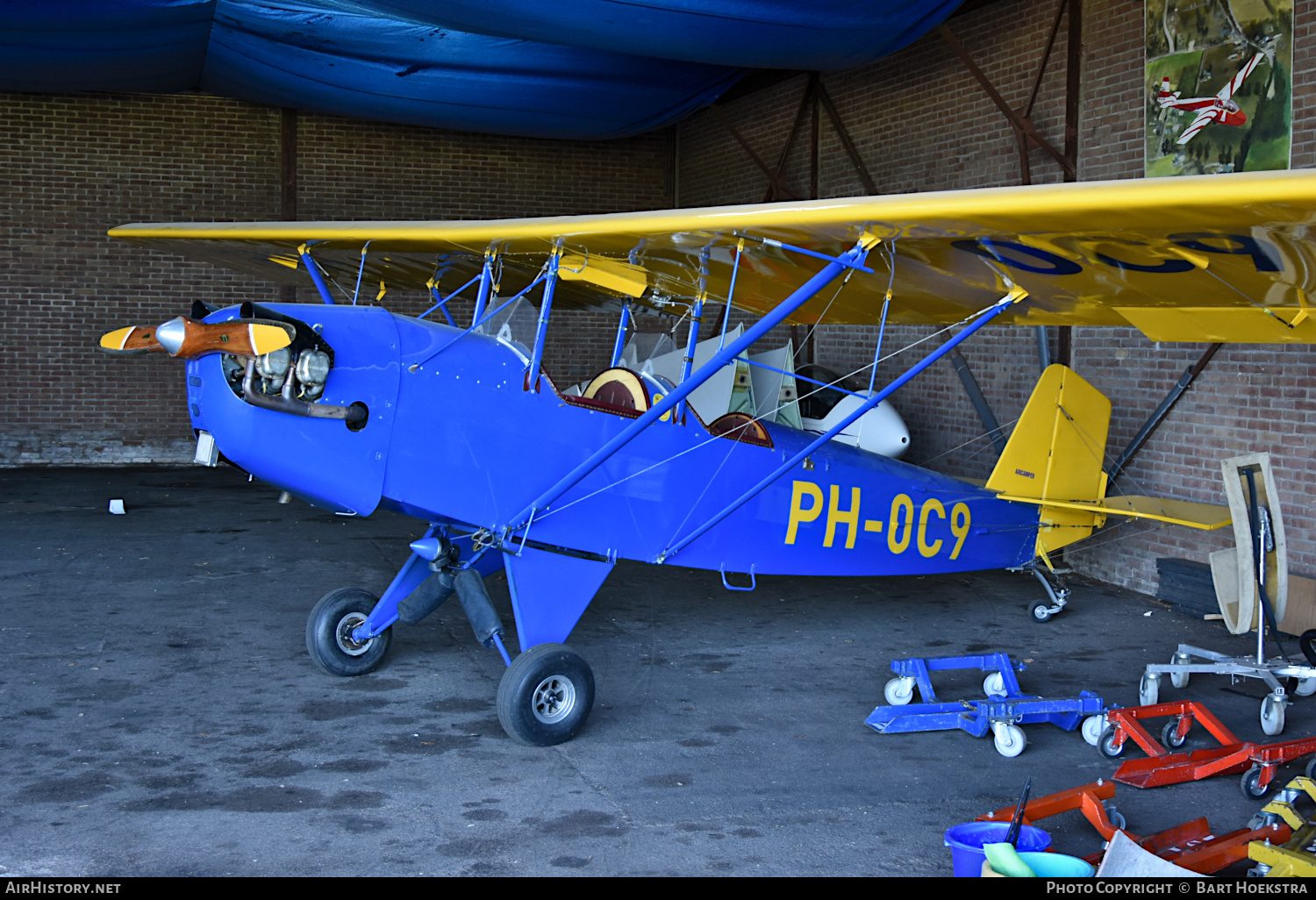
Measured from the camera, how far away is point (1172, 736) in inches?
193

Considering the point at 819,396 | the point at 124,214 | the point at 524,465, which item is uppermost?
the point at 124,214

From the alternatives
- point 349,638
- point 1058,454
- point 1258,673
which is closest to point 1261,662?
point 1258,673

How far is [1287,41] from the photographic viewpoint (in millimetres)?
7105

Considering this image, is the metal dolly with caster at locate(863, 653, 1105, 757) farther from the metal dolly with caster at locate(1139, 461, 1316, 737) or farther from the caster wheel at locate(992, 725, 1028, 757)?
the metal dolly with caster at locate(1139, 461, 1316, 737)

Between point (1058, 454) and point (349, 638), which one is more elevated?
point (1058, 454)

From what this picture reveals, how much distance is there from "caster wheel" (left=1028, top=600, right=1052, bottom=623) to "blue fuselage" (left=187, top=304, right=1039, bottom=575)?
41.6 inches

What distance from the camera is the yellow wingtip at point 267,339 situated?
4426mm

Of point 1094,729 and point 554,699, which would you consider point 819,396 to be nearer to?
point 1094,729

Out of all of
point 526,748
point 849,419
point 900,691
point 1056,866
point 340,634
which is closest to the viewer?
point 1056,866

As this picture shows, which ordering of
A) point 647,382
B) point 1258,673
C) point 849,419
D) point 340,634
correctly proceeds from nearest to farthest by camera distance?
point 1258,673
point 849,419
point 340,634
point 647,382

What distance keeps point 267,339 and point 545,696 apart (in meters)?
2.05

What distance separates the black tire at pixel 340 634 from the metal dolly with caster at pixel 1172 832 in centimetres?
356
